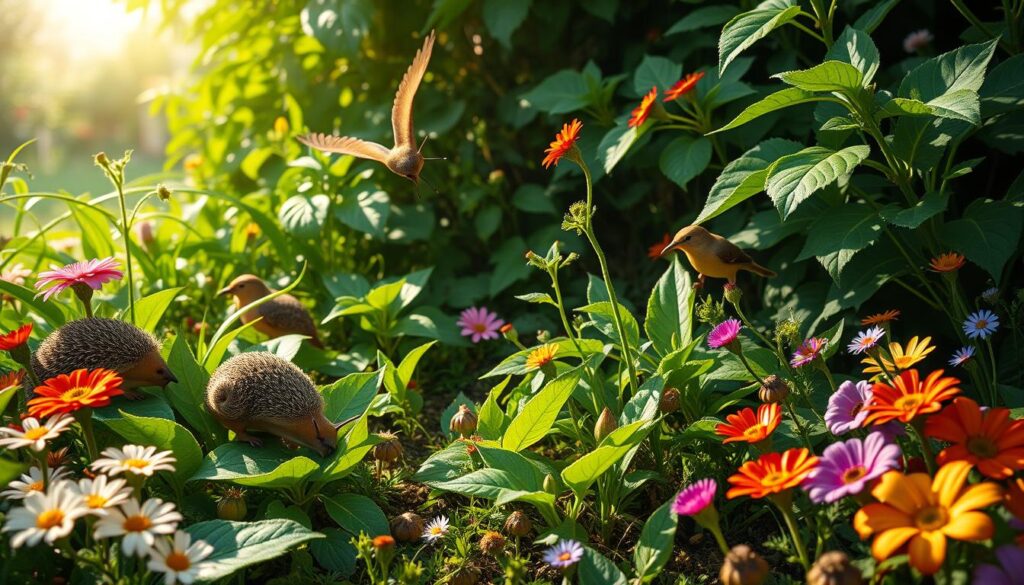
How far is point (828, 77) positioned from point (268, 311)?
5.40ft

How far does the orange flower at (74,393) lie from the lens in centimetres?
153

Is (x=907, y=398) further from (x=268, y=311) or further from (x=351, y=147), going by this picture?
(x=268, y=311)

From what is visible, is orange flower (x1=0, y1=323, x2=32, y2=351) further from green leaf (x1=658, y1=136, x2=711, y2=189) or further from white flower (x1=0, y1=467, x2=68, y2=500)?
green leaf (x1=658, y1=136, x2=711, y2=189)

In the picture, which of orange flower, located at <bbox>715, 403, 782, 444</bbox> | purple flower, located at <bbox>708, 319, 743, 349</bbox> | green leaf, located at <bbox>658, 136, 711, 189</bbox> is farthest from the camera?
green leaf, located at <bbox>658, 136, 711, 189</bbox>

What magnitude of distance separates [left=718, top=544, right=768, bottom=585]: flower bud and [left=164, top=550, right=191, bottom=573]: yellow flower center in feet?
2.94

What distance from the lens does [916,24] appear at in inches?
117

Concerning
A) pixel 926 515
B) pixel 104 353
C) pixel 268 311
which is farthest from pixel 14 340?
pixel 926 515

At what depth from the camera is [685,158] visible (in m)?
2.58

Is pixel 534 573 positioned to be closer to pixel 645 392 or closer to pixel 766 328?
pixel 645 392

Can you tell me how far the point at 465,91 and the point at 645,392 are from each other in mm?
2045

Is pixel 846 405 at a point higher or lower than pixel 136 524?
lower

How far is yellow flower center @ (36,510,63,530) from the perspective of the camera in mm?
1389

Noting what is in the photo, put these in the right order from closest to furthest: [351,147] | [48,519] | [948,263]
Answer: [48,519] < [948,263] < [351,147]

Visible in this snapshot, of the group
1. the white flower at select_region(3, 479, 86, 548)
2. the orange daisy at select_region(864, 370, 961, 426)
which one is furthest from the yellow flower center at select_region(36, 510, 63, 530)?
the orange daisy at select_region(864, 370, 961, 426)
